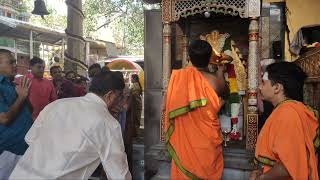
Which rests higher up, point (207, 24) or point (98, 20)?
point (98, 20)

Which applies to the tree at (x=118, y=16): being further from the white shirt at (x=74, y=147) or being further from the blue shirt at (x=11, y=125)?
the white shirt at (x=74, y=147)

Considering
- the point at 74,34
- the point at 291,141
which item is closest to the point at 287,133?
the point at 291,141

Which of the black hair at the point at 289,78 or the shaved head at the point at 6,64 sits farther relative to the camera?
the shaved head at the point at 6,64

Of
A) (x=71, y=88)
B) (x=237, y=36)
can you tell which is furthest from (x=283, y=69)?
(x=71, y=88)

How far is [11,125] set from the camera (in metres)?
4.08

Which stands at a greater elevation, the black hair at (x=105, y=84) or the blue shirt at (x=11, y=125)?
the black hair at (x=105, y=84)

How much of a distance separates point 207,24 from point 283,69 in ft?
12.3

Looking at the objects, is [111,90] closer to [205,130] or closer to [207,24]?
[205,130]

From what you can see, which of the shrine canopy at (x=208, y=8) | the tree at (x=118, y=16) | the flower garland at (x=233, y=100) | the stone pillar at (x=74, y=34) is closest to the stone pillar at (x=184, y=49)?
the flower garland at (x=233, y=100)

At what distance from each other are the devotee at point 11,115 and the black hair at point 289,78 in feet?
8.35

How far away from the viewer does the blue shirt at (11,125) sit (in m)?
4.01

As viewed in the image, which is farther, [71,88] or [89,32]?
[89,32]

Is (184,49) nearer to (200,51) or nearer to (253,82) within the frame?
(253,82)

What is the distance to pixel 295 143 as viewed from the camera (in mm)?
2490
